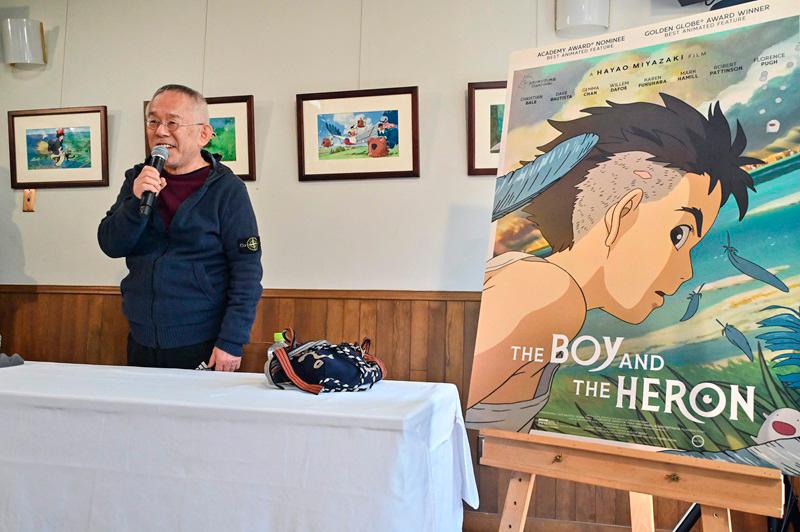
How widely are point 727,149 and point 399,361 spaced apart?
5.49ft

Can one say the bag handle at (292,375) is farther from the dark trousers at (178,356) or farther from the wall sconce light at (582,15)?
the wall sconce light at (582,15)

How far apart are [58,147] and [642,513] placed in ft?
9.86

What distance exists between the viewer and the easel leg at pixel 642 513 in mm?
1627

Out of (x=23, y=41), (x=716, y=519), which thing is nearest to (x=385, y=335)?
(x=716, y=519)

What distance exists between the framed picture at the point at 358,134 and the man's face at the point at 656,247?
141 centimetres

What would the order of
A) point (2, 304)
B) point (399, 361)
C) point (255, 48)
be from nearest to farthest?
point (399, 361) < point (255, 48) < point (2, 304)

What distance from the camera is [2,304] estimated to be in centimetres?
327

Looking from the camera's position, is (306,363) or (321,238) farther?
(321,238)

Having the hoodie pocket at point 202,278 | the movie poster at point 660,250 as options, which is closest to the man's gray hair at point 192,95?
the hoodie pocket at point 202,278

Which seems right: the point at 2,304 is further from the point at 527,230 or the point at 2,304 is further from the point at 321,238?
the point at 527,230

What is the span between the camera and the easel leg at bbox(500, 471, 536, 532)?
1.51 metres

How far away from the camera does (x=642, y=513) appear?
64.2 inches

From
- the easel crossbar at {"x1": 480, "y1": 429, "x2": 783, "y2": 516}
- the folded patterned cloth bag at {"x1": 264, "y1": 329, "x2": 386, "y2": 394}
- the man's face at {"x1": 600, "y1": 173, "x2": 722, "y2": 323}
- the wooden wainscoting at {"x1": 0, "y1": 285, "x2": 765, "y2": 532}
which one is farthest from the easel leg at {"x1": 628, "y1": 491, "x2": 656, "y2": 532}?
the wooden wainscoting at {"x1": 0, "y1": 285, "x2": 765, "y2": 532}

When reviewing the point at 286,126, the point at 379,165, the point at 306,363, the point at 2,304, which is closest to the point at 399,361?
the point at 379,165
